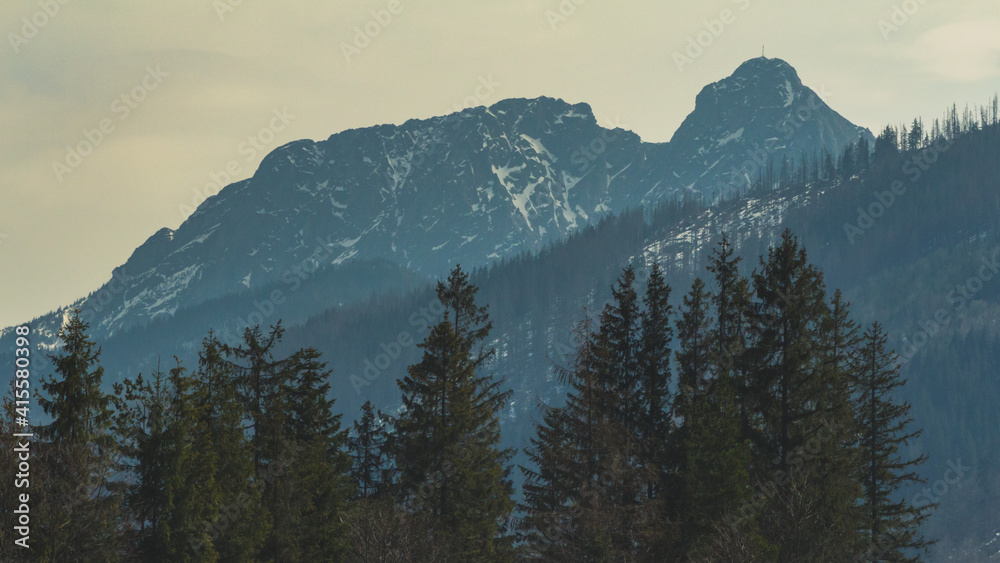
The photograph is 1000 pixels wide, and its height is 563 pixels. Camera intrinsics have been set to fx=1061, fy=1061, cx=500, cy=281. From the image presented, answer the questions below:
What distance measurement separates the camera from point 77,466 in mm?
28719

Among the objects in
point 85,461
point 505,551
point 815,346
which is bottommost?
point 505,551

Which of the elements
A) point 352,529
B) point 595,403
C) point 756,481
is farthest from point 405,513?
point 756,481

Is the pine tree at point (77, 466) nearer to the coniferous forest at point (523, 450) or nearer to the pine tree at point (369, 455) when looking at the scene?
the coniferous forest at point (523, 450)

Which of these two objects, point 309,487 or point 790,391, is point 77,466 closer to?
point 309,487

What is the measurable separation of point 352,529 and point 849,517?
57.5ft

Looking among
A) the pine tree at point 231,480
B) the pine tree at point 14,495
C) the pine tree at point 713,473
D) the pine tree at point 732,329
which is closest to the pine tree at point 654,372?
the pine tree at point 732,329

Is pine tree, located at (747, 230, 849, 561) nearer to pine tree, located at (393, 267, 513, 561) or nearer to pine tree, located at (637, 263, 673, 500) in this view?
pine tree, located at (637, 263, 673, 500)

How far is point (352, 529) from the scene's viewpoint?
38125 mm

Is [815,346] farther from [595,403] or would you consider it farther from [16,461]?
[16,461]

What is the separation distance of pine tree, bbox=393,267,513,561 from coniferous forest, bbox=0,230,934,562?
3.4 inches

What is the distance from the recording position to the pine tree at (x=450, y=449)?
4025 cm

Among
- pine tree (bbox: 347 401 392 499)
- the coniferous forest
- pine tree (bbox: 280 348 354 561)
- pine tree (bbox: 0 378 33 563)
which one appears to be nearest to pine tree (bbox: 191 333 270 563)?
the coniferous forest

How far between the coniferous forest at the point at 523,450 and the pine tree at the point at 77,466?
62 millimetres

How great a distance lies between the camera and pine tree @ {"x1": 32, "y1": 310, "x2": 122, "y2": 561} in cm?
2845
